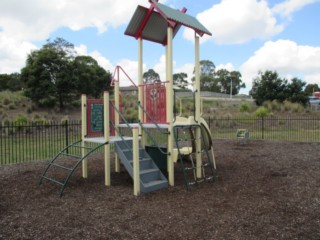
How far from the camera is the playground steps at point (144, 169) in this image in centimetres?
566

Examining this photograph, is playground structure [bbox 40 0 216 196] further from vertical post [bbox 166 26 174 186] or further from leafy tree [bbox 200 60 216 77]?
leafy tree [bbox 200 60 216 77]

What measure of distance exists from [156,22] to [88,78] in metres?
24.0

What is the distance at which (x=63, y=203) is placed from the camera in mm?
4992

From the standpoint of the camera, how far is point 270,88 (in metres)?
30.7

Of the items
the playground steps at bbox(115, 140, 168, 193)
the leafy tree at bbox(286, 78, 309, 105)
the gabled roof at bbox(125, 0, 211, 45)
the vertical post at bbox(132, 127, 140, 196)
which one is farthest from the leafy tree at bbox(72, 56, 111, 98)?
the vertical post at bbox(132, 127, 140, 196)

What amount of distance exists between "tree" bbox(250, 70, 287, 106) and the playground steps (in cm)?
2683

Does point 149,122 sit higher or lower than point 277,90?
lower

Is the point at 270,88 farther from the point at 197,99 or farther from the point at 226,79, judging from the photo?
the point at 226,79

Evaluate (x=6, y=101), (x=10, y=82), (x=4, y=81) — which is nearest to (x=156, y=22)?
(x=6, y=101)

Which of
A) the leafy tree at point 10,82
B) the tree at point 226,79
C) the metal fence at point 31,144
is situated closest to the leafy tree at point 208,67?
the tree at point 226,79

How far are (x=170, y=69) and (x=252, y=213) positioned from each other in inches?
119

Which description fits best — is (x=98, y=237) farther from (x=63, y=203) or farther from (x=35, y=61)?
(x=35, y=61)

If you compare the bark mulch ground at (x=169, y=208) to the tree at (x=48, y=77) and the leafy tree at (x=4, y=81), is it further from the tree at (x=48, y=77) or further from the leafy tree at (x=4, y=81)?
the leafy tree at (x=4, y=81)

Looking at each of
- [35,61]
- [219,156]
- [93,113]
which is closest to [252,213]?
[93,113]
